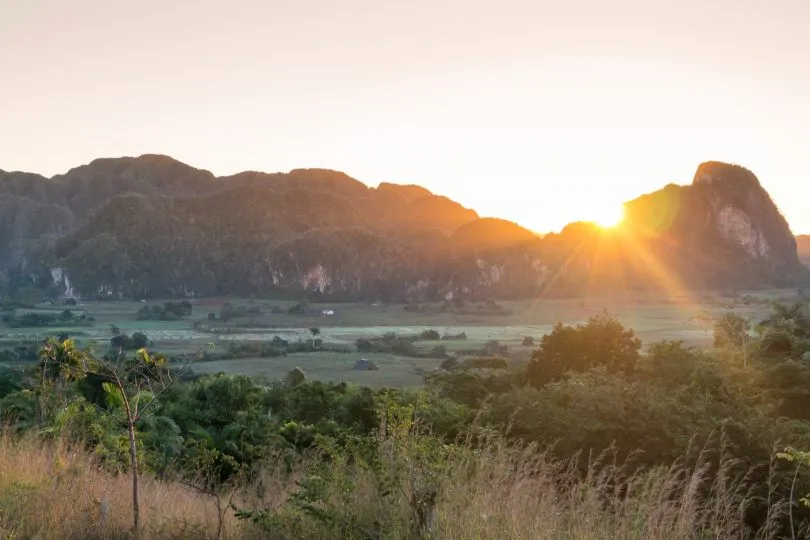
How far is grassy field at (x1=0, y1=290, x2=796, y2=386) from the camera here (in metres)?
57.0

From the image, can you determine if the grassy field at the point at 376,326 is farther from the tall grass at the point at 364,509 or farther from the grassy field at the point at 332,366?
the tall grass at the point at 364,509

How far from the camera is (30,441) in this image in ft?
27.3

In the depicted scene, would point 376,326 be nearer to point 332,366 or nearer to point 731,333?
point 332,366

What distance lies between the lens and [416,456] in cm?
644

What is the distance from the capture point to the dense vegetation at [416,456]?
5.86 metres

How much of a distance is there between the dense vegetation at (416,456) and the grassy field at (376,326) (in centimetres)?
2696

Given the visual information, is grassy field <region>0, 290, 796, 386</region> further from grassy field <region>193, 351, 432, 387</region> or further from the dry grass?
the dry grass

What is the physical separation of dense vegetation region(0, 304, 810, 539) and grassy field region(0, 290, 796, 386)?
27.0 metres

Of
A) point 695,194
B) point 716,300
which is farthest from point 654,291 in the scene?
point 695,194

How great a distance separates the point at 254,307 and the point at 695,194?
97543mm

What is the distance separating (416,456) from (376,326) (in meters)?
91.5

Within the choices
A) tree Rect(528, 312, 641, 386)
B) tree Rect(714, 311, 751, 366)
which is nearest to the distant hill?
tree Rect(714, 311, 751, 366)

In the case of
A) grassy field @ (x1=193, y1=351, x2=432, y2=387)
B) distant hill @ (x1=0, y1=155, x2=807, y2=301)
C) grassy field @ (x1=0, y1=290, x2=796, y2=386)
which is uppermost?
distant hill @ (x1=0, y1=155, x2=807, y2=301)

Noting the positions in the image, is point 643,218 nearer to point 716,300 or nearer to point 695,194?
point 695,194
